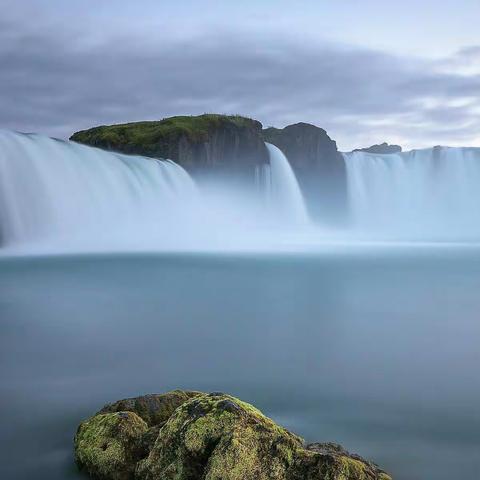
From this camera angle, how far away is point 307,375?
10211 millimetres

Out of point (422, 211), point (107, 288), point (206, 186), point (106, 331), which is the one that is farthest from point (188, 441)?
point (422, 211)

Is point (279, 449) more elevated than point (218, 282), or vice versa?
point (279, 449)

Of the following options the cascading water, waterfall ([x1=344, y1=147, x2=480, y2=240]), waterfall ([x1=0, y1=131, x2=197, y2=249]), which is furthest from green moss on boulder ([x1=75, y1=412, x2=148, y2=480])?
waterfall ([x1=344, y1=147, x2=480, y2=240])

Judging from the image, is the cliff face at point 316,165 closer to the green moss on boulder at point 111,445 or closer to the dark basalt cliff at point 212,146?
the dark basalt cliff at point 212,146

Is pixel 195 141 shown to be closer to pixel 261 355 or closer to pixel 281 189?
pixel 281 189

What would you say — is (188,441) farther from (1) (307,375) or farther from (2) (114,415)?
(1) (307,375)

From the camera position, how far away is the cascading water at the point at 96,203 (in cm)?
3159

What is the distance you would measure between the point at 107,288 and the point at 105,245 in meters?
14.7

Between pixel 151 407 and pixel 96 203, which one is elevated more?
pixel 96 203

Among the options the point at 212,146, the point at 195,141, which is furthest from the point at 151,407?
the point at 212,146

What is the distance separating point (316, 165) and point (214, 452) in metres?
65.2

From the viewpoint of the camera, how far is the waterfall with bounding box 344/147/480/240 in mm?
68125

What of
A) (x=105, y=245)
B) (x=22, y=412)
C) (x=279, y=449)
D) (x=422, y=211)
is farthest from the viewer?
(x=422, y=211)

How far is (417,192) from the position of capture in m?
71.2
